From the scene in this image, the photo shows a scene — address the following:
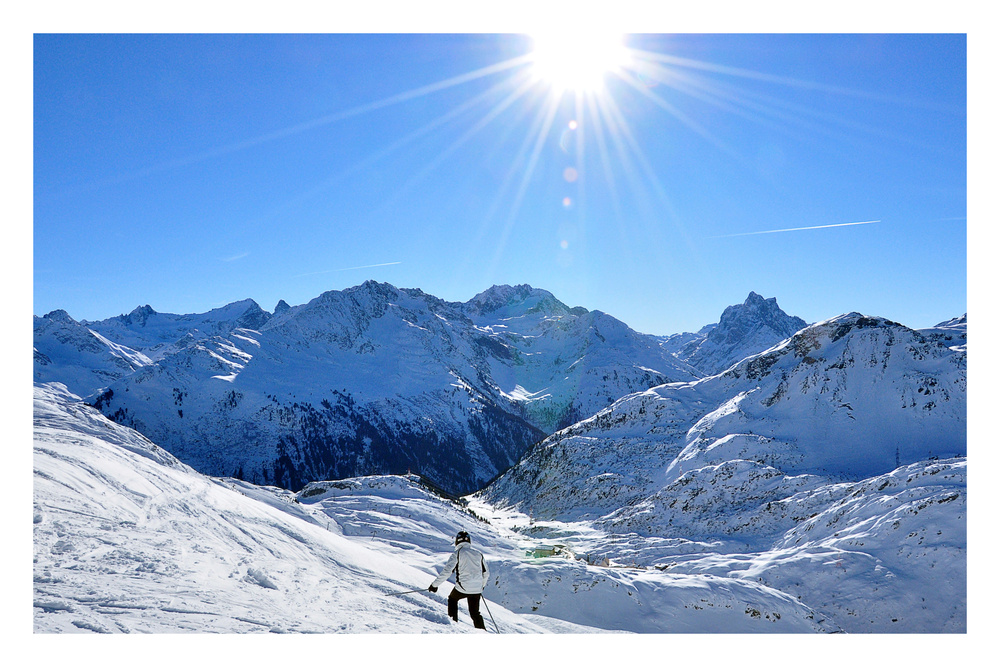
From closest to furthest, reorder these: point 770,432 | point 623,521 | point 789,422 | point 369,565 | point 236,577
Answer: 1. point 236,577
2. point 369,565
3. point 623,521
4. point 770,432
5. point 789,422

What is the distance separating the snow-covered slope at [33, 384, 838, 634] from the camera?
880 cm

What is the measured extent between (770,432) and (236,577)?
196 feet

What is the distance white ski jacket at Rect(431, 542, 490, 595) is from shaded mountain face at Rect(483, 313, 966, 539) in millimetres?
41744

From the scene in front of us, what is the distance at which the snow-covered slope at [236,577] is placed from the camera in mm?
8805

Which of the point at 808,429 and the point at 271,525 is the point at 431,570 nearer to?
the point at 271,525

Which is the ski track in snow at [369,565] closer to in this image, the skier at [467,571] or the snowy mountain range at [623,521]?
the snowy mountain range at [623,521]

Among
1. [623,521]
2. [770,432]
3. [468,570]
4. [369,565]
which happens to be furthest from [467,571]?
[770,432]

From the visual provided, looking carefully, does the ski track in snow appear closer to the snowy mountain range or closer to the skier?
the snowy mountain range

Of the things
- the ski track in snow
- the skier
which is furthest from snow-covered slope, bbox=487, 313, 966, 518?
the skier

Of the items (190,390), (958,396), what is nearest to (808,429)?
(958,396)

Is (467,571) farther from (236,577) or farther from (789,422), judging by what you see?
(789,422)

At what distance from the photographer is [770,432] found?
57375 mm
